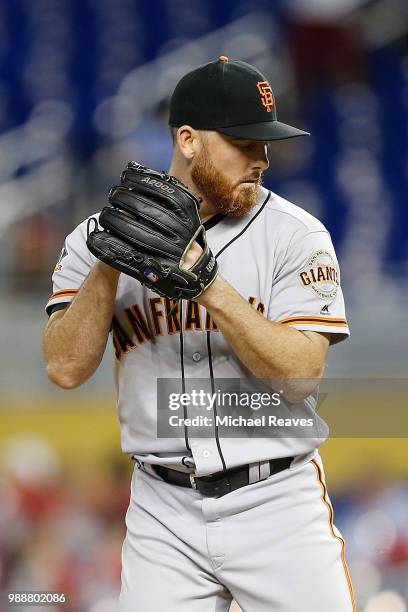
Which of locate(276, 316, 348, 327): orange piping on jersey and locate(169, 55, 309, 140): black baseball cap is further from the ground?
locate(169, 55, 309, 140): black baseball cap

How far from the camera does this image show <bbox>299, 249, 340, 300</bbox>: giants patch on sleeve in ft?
6.15

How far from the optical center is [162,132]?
18.6 feet

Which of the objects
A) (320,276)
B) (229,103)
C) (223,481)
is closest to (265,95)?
(229,103)

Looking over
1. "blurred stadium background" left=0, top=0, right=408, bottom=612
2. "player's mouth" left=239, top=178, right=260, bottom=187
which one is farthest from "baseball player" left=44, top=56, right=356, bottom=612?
"blurred stadium background" left=0, top=0, right=408, bottom=612

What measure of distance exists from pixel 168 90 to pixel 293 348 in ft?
14.3

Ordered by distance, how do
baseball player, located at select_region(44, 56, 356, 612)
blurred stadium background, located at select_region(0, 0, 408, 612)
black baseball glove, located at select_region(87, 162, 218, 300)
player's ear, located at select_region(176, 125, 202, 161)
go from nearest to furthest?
black baseball glove, located at select_region(87, 162, 218, 300) → baseball player, located at select_region(44, 56, 356, 612) → player's ear, located at select_region(176, 125, 202, 161) → blurred stadium background, located at select_region(0, 0, 408, 612)

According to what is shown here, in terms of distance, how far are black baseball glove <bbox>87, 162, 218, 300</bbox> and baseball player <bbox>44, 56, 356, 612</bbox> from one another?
26mm

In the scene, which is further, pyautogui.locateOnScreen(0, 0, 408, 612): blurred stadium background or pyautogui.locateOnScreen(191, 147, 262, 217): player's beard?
pyautogui.locateOnScreen(0, 0, 408, 612): blurred stadium background

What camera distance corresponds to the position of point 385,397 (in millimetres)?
3852

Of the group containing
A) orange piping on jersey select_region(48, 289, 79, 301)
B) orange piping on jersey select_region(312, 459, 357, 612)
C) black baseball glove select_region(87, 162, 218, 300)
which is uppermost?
black baseball glove select_region(87, 162, 218, 300)

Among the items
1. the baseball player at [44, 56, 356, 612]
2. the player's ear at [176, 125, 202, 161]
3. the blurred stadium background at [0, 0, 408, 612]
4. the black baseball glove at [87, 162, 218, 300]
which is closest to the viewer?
the black baseball glove at [87, 162, 218, 300]

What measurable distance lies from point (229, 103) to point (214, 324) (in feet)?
→ 1.41

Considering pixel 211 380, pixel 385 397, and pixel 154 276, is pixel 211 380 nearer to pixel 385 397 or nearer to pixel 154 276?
pixel 154 276

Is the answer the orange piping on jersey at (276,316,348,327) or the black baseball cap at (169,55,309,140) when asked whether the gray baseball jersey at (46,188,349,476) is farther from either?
the black baseball cap at (169,55,309,140)
